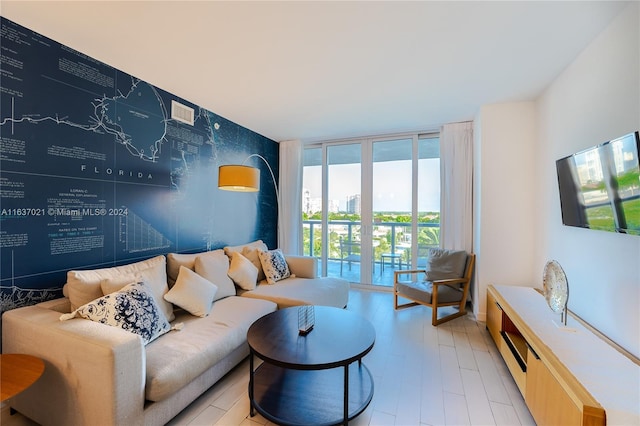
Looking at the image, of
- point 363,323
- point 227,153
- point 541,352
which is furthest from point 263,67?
point 541,352

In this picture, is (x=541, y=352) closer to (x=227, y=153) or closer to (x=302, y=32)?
(x=302, y=32)

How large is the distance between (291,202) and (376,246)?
1.63 m

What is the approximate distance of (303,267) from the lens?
3.74 meters

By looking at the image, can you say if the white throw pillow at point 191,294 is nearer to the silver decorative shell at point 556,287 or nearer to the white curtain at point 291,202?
the white curtain at point 291,202

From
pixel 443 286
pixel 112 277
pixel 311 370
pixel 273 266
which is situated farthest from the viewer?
pixel 273 266

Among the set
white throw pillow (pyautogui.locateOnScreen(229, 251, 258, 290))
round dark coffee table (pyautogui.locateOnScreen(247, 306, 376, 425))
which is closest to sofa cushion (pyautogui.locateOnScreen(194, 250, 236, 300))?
white throw pillow (pyautogui.locateOnScreen(229, 251, 258, 290))

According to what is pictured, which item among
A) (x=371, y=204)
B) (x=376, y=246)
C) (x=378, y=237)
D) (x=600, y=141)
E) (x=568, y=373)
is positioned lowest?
(x=568, y=373)

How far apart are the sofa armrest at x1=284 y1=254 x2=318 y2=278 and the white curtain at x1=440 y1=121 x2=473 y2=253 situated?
6.25 feet

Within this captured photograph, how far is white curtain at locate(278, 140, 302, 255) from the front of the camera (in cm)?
479

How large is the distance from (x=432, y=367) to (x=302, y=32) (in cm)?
280

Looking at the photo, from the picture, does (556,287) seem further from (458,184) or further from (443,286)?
(458,184)

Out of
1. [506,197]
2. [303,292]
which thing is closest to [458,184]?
[506,197]

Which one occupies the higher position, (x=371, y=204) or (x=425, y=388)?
(x=371, y=204)

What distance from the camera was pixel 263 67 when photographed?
2406 millimetres
